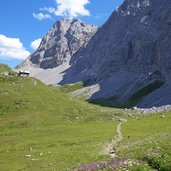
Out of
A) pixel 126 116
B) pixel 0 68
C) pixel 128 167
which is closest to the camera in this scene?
pixel 128 167

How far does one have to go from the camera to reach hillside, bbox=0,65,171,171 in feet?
108

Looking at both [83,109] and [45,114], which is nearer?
[45,114]

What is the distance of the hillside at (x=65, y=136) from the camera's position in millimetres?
32875

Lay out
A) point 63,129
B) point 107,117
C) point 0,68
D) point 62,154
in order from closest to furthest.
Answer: point 62,154
point 63,129
point 107,117
point 0,68

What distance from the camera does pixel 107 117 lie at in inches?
4513

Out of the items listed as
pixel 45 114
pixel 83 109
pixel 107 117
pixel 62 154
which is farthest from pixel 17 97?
pixel 62 154

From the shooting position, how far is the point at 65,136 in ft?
246

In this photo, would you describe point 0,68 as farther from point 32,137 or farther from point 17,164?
point 17,164

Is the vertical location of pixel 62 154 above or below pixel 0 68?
below

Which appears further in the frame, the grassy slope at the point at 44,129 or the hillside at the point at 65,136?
the grassy slope at the point at 44,129

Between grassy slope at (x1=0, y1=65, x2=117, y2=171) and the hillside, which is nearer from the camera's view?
the hillside

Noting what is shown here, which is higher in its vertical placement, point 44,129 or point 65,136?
point 44,129

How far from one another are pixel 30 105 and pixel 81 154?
6593cm

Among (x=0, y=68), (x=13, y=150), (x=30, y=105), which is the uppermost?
(x=0, y=68)
